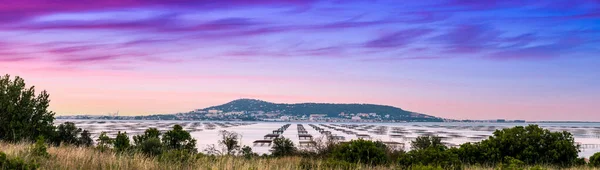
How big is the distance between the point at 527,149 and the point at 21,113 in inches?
898

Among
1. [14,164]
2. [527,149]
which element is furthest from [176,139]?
[14,164]

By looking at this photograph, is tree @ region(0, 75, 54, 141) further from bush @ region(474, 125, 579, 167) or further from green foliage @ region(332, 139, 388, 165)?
bush @ region(474, 125, 579, 167)

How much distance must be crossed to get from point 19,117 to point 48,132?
57.9 inches

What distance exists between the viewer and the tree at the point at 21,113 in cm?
2205

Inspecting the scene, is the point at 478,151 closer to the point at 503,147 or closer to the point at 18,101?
the point at 503,147

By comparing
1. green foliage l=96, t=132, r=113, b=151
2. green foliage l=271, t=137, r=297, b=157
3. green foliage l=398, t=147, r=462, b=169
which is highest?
green foliage l=96, t=132, r=113, b=151

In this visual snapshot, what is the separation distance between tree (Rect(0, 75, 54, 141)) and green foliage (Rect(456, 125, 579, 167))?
63.8 feet

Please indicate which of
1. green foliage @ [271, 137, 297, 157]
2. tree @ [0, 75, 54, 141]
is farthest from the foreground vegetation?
green foliage @ [271, 137, 297, 157]

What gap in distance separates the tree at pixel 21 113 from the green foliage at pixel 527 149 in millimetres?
19449

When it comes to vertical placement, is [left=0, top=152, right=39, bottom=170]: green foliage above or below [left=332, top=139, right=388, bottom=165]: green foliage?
above

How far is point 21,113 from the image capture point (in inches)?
892

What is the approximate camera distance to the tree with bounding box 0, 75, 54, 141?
22.0m

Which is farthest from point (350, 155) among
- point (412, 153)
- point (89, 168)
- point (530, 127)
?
point (89, 168)

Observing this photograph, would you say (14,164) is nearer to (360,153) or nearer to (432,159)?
(360,153)
